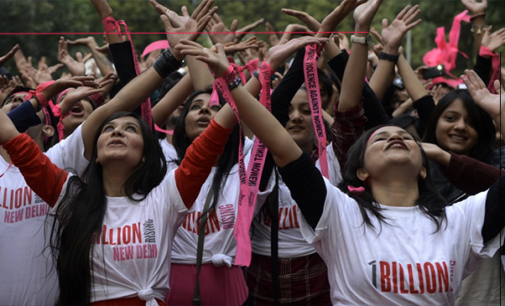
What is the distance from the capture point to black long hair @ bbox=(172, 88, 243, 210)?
4.09 m

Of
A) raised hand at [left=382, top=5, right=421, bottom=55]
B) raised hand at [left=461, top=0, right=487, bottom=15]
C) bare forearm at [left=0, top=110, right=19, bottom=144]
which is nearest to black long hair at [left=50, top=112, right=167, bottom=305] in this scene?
bare forearm at [left=0, top=110, right=19, bottom=144]

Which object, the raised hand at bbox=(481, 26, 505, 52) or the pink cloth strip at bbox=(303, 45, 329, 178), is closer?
the pink cloth strip at bbox=(303, 45, 329, 178)

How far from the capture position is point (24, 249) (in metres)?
3.68

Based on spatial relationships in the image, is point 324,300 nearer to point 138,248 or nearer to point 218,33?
point 138,248

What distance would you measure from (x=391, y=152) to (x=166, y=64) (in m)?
1.27

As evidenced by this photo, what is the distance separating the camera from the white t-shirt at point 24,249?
3645mm

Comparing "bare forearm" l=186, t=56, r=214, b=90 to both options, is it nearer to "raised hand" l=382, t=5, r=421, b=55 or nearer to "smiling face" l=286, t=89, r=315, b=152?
"smiling face" l=286, t=89, r=315, b=152

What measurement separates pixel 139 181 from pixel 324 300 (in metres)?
1.29

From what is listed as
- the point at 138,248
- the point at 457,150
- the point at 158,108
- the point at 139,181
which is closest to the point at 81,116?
the point at 158,108

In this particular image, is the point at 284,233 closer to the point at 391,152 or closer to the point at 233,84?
the point at 391,152

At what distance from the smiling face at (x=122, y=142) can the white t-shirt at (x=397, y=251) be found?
105 centimetres

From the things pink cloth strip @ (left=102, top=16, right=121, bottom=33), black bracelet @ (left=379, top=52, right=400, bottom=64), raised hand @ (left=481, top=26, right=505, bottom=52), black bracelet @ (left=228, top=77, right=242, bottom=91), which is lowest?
black bracelet @ (left=228, top=77, right=242, bottom=91)

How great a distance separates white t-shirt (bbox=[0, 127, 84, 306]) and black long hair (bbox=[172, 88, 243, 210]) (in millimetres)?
940

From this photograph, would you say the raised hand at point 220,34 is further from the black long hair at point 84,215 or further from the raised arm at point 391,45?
the black long hair at point 84,215
